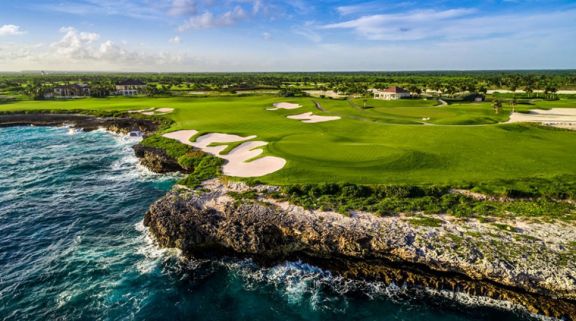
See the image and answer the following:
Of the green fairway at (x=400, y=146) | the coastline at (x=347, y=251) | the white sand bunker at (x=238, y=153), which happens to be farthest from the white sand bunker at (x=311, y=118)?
the coastline at (x=347, y=251)

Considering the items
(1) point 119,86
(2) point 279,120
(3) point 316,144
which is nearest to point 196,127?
(2) point 279,120

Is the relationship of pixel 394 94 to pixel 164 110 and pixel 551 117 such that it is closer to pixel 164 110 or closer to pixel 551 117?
pixel 551 117

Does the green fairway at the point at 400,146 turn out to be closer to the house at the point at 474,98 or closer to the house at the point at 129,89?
the house at the point at 474,98

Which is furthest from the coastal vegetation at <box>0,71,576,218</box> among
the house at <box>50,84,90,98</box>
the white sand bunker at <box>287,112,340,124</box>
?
the house at <box>50,84,90,98</box>

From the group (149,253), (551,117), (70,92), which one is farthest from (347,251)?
(70,92)

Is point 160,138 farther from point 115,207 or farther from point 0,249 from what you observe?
point 0,249

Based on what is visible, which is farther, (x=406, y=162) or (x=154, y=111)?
(x=154, y=111)
